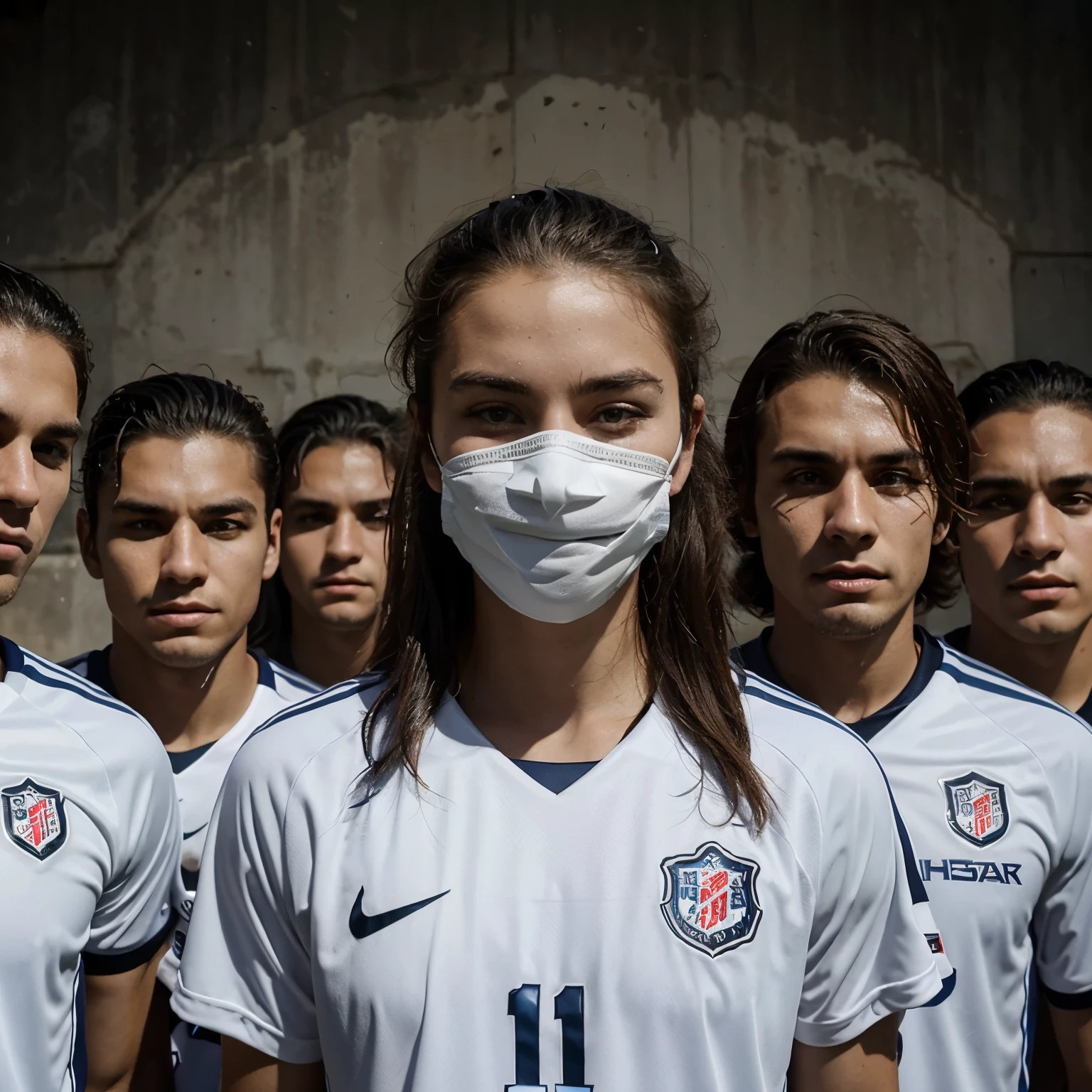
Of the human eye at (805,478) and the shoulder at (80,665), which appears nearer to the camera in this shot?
the human eye at (805,478)

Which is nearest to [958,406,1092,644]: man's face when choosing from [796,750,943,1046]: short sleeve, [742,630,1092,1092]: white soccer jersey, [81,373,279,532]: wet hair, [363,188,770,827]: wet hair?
[742,630,1092,1092]: white soccer jersey

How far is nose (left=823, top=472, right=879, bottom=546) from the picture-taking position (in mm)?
2600

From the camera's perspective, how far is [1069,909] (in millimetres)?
2498

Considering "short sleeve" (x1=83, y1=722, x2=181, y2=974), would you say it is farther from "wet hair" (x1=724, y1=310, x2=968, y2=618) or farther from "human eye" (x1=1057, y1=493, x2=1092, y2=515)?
"human eye" (x1=1057, y1=493, x2=1092, y2=515)

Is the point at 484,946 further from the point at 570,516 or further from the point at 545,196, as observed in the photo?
the point at 545,196

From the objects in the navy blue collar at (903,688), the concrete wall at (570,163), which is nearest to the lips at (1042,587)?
the navy blue collar at (903,688)

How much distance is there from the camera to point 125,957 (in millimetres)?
2398

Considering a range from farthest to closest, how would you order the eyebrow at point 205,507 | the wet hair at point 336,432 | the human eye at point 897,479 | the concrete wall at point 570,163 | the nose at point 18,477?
1. the concrete wall at point 570,163
2. the wet hair at point 336,432
3. the eyebrow at point 205,507
4. the human eye at point 897,479
5. the nose at point 18,477

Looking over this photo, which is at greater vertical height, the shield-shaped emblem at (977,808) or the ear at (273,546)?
the ear at (273,546)

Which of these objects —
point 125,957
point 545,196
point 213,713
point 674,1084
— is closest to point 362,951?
point 674,1084

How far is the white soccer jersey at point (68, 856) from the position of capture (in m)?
2.08

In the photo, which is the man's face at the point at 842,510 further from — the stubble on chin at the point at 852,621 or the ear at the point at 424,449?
the ear at the point at 424,449

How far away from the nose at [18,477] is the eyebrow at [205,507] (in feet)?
2.66

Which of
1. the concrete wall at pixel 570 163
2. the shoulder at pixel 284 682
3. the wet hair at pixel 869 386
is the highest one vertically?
the concrete wall at pixel 570 163
